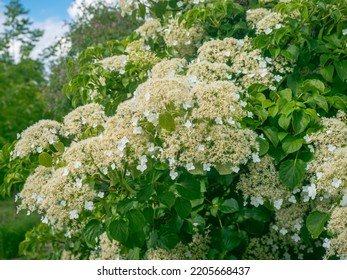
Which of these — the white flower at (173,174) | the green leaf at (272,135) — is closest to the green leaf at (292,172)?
the green leaf at (272,135)

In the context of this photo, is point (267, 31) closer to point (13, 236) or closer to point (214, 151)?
point (214, 151)

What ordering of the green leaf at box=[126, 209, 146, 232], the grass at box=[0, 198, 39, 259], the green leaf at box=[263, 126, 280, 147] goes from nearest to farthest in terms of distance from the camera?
the green leaf at box=[126, 209, 146, 232]
the green leaf at box=[263, 126, 280, 147]
the grass at box=[0, 198, 39, 259]

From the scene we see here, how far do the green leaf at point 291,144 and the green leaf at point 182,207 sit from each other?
0.52m

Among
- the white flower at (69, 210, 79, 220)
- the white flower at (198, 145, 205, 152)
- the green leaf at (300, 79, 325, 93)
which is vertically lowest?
the white flower at (69, 210, 79, 220)

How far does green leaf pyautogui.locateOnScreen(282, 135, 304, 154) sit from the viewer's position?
2.42 metres

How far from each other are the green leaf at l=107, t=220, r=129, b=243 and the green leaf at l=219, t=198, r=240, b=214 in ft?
1.73

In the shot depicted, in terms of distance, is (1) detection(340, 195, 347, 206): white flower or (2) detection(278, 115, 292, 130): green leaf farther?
(2) detection(278, 115, 292, 130): green leaf

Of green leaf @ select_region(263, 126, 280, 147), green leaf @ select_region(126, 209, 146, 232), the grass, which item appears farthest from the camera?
the grass

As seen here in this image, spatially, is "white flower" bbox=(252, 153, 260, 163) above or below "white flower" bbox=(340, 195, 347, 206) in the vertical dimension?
above

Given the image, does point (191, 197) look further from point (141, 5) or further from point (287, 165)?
point (141, 5)

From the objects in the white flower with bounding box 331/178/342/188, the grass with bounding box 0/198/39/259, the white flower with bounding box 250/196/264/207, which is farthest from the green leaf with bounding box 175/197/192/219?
the grass with bounding box 0/198/39/259

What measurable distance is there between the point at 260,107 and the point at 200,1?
1280 millimetres

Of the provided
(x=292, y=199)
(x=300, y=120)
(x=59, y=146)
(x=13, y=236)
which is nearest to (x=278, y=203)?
(x=292, y=199)

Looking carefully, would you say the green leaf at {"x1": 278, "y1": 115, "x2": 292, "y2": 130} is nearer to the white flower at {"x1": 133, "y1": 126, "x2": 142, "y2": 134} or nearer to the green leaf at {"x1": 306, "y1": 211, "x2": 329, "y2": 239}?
the green leaf at {"x1": 306, "y1": 211, "x2": 329, "y2": 239}
